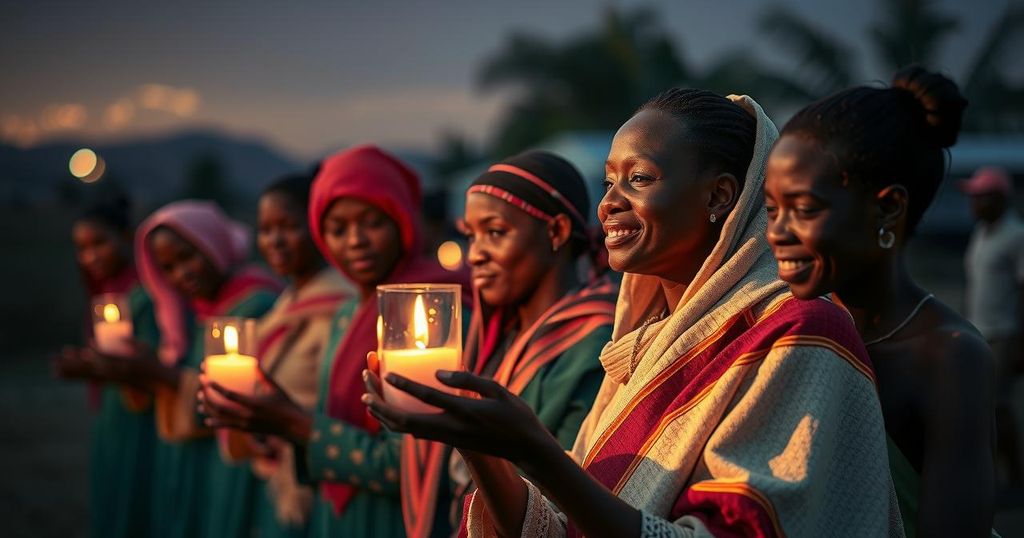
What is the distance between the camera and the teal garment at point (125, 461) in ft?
19.9

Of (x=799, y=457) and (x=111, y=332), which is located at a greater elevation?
(x=111, y=332)

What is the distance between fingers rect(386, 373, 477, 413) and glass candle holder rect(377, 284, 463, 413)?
0.17 feet

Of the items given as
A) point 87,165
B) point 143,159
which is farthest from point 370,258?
point 143,159

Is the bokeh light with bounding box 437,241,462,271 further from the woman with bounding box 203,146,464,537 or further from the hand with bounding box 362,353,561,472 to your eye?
the hand with bounding box 362,353,561,472

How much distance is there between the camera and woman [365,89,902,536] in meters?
1.71

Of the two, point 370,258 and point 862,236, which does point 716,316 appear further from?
point 370,258

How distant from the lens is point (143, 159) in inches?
2522

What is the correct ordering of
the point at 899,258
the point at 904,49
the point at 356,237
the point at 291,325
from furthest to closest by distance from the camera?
1. the point at 904,49
2. the point at 291,325
3. the point at 356,237
4. the point at 899,258

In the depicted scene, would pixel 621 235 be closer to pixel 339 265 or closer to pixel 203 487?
pixel 339 265

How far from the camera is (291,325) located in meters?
4.67

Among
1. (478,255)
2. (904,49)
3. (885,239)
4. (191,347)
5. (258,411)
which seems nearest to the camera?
(885,239)

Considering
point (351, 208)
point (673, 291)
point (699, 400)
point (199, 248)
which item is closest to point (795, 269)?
point (699, 400)

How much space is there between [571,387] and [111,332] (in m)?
Result: 3.14

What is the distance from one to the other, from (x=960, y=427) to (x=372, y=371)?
47.4 inches
